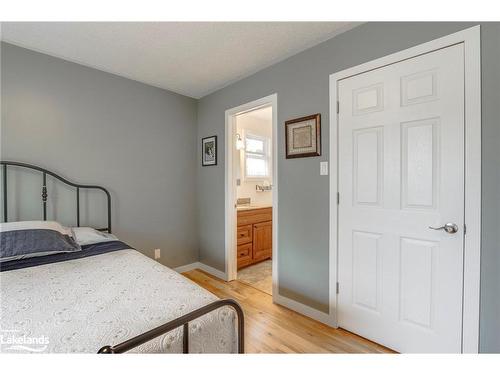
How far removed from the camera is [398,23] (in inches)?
62.6

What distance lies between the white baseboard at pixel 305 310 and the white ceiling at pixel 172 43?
7.34 feet

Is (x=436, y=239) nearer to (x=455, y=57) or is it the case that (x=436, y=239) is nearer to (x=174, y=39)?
(x=455, y=57)

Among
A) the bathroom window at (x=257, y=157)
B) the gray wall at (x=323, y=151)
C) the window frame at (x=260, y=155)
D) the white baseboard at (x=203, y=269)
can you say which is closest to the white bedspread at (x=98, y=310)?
the gray wall at (x=323, y=151)

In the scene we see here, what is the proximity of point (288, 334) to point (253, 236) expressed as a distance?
1623 millimetres

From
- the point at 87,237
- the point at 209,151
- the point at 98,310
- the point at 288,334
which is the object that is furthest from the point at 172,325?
the point at 209,151

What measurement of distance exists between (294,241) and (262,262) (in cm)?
151

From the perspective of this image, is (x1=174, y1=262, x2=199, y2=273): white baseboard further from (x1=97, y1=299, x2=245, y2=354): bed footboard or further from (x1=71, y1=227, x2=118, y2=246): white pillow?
(x1=97, y1=299, x2=245, y2=354): bed footboard

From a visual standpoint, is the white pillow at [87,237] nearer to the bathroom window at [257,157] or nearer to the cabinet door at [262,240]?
the cabinet door at [262,240]

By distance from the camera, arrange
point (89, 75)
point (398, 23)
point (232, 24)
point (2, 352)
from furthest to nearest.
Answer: point (89, 75)
point (232, 24)
point (398, 23)
point (2, 352)

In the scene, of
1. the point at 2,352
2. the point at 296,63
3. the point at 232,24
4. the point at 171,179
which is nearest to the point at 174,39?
the point at 232,24

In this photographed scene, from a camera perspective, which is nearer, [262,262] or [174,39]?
[174,39]

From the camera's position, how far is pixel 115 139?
100 inches

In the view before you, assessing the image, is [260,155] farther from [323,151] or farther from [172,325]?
[172,325]

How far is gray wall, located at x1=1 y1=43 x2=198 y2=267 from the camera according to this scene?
2039mm
